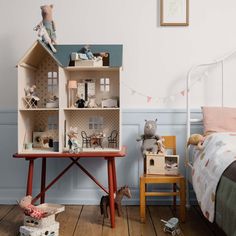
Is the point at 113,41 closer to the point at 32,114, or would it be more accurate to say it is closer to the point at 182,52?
the point at 182,52

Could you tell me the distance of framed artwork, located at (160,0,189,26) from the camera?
2709 millimetres

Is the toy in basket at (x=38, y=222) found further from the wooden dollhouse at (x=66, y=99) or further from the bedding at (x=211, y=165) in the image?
the bedding at (x=211, y=165)

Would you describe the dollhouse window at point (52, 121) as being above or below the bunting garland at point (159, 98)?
below

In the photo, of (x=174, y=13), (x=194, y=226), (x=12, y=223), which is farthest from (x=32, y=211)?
(x=174, y=13)

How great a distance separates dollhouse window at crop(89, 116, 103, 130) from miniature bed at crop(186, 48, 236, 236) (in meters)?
0.67

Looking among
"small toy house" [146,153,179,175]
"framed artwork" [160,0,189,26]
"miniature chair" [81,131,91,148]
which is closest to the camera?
"small toy house" [146,153,179,175]

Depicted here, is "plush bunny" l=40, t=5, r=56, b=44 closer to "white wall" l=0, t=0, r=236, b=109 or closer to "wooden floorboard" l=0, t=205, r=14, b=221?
"white wall" l=0, t=0, r=236, b=109

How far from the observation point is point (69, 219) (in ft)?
7.83

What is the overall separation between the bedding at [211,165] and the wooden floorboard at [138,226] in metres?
0.39

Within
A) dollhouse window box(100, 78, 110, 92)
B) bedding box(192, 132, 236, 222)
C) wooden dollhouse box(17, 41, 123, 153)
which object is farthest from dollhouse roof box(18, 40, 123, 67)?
bedding box(192, 132, 236, 222)

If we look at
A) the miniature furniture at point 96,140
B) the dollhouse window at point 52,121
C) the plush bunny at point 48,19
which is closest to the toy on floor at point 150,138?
the miniature furniture at point 96,140

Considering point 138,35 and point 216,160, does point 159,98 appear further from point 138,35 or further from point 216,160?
point 216,160

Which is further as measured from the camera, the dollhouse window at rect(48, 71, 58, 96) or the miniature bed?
the dollhouse window at rect(48, 71, 58, 96)

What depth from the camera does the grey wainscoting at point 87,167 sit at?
8.98 feet
